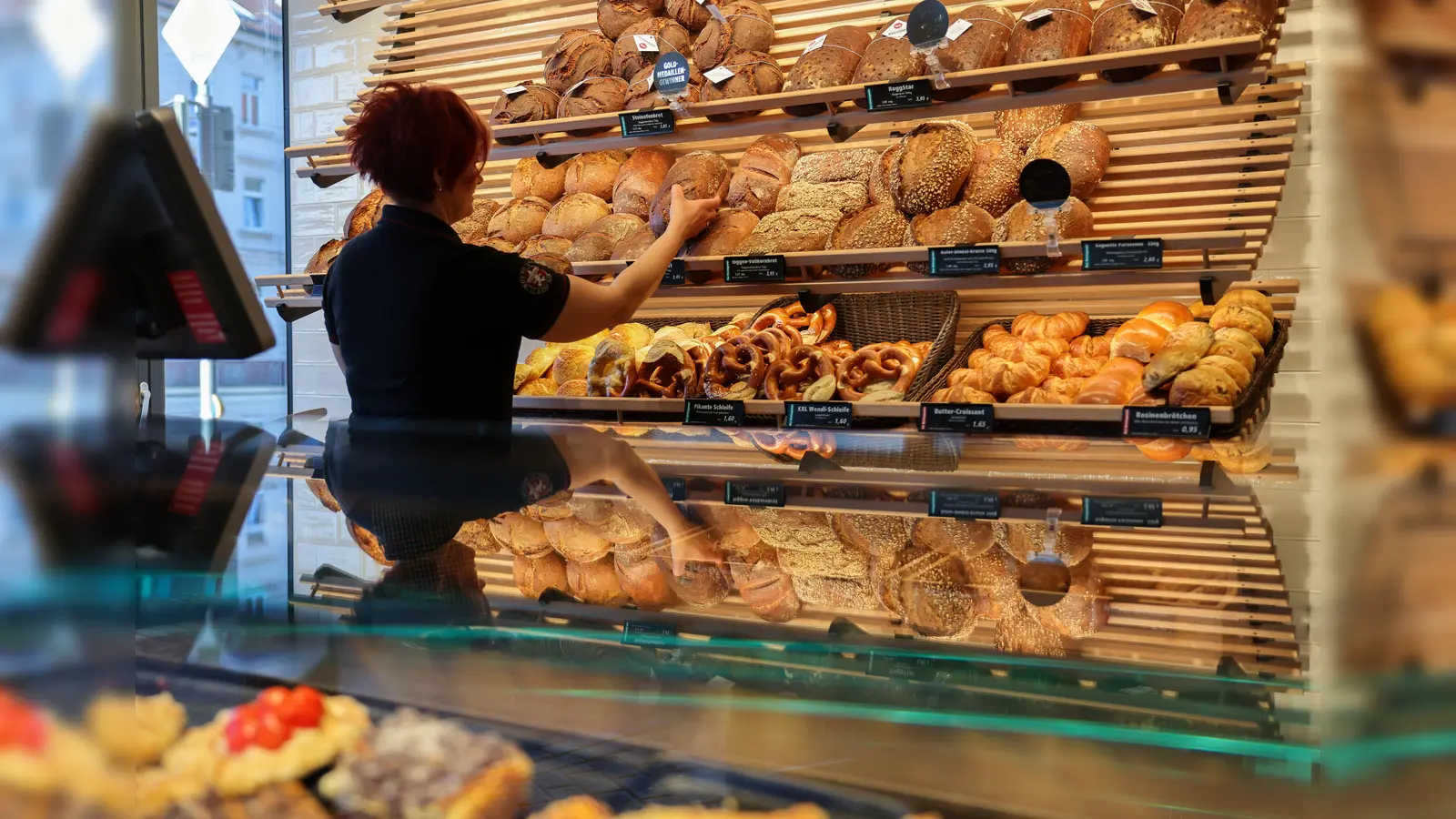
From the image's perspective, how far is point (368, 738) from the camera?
648 mm

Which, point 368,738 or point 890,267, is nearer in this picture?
point 368,738

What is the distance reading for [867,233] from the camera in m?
2.95

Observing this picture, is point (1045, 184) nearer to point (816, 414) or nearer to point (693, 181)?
point (816, 414)

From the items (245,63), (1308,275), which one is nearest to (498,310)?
(1308,275)

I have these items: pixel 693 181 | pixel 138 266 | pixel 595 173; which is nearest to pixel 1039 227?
pixel 693 181

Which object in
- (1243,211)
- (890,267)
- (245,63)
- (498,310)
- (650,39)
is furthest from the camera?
(245,63)

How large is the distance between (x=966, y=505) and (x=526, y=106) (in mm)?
2899

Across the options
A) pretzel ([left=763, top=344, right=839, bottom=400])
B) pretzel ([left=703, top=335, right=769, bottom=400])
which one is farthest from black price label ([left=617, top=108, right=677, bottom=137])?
pretzel ([left=763, top=344, right=839, bottom=400])

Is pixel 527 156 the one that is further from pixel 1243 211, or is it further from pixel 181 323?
pixel 181 323

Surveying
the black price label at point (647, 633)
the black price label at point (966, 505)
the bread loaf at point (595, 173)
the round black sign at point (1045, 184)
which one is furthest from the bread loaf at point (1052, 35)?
the black price label at point (647, 633)

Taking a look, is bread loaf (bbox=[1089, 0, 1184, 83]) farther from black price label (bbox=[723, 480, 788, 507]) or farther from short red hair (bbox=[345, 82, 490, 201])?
black price label (bbox=[723, 480, 788, 507])

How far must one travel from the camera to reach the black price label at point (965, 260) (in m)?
2.67

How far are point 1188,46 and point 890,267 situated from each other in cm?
95

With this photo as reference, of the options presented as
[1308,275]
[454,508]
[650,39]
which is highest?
[650,39]
